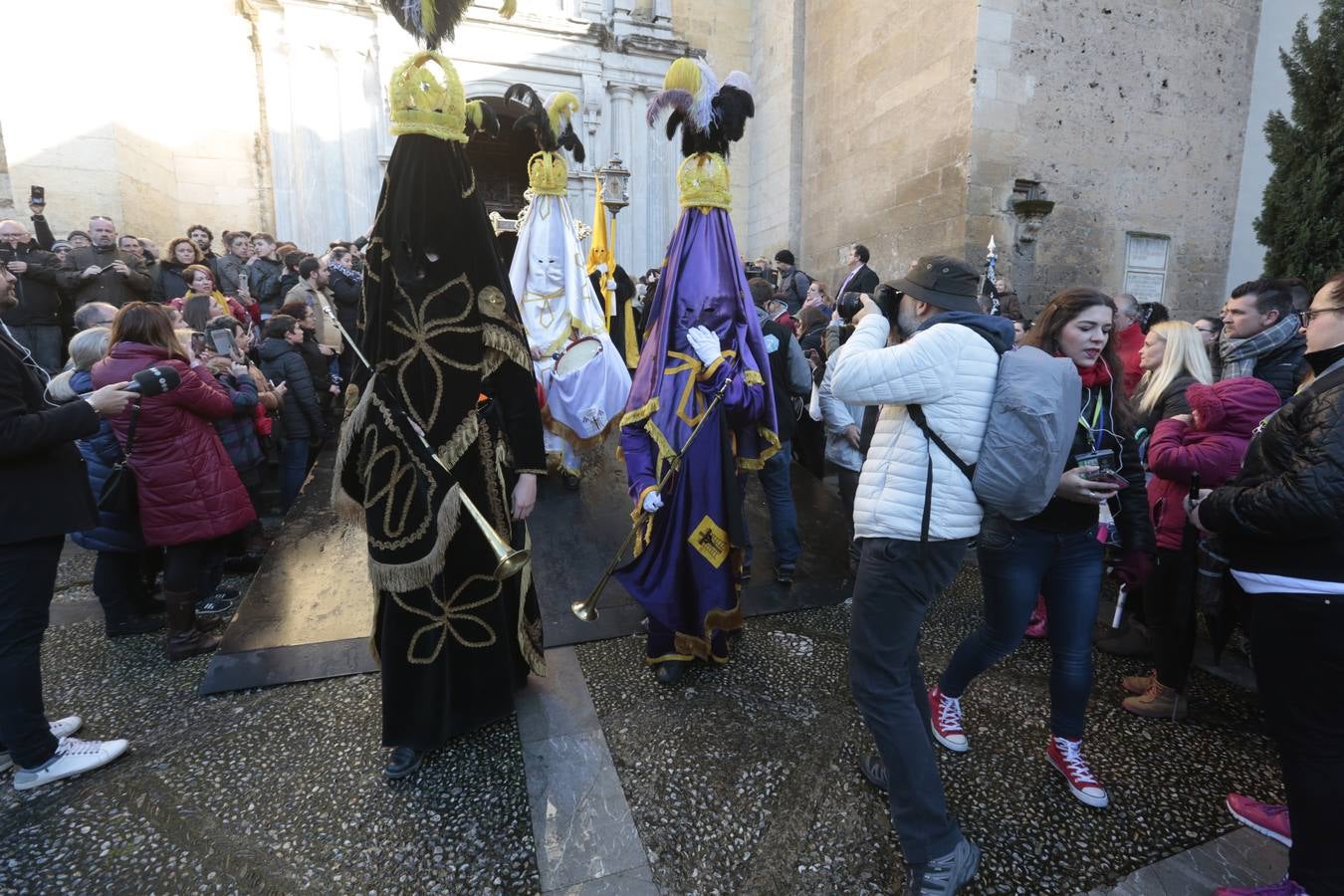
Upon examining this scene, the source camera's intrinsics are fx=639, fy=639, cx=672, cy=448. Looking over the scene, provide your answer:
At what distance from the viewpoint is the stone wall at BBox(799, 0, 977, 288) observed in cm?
885

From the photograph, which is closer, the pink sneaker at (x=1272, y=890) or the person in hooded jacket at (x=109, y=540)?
the pink sneaker at (x=1272, y=890)

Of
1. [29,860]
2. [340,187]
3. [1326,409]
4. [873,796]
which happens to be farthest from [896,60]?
[29,860]

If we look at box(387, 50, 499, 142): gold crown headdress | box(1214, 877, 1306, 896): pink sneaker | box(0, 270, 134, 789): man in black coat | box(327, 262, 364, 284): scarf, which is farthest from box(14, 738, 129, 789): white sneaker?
box(327, 262, 364, 284): scarf

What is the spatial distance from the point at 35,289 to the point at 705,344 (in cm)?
727

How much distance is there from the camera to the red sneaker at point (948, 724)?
260cm

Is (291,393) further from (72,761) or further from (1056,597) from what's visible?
(1056,597)

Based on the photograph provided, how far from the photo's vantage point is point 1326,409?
1805 mm

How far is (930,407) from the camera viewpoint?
1.93m

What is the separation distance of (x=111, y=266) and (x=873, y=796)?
26.7ft

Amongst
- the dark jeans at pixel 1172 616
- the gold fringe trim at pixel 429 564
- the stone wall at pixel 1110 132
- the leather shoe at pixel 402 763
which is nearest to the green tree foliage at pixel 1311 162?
the stone wall at pixel 1110 132

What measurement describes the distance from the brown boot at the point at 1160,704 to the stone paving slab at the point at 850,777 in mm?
60

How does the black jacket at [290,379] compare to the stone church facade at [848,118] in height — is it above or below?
below

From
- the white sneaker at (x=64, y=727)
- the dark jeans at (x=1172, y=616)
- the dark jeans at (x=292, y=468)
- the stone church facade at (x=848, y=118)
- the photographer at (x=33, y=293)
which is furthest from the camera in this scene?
the stone church facade at (x=848, y=118)

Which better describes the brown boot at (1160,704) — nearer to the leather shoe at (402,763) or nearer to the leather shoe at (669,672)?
the leather shoe at (669,672)
